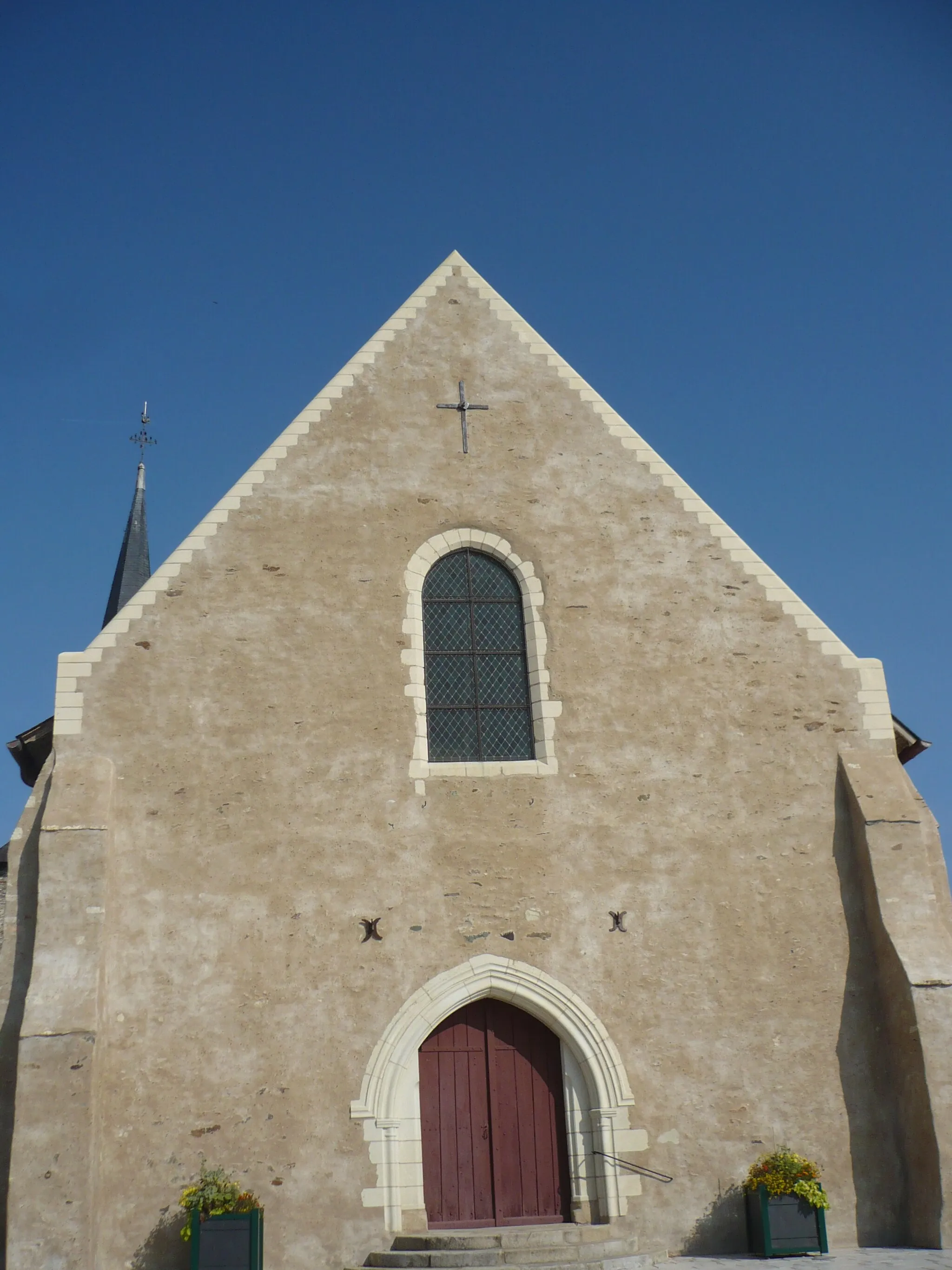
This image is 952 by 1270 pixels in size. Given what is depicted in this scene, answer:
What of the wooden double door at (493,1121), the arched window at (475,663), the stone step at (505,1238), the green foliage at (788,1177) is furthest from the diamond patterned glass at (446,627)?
the green foliage at (788,1177)

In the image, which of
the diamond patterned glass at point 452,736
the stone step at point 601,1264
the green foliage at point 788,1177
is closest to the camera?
the stone step at point 601,1264

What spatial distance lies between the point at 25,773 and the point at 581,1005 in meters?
5.45

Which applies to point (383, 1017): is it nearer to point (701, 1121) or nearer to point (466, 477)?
point (701, 1121)

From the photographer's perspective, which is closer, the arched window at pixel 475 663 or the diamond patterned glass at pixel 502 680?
the arched window at pixel 475 663

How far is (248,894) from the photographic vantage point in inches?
364

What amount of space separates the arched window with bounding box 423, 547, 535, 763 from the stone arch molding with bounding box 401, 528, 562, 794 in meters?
0.08

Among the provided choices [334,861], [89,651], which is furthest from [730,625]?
[89,651]

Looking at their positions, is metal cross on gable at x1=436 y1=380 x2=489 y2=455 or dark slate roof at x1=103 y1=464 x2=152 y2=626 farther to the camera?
dark slate roof at x1=103 y1=464 x2=152 y2=626

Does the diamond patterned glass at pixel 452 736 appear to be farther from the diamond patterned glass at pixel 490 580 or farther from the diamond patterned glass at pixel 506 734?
the diamond patterned glass at pixel 490 580

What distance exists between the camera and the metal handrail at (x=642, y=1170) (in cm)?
889

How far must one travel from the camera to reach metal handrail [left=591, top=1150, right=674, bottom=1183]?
8.89 meters

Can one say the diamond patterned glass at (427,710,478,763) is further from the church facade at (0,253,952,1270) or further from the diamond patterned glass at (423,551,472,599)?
the diamond patterned glass at (423,551,472,599)

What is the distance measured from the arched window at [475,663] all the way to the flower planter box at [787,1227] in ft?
12.5

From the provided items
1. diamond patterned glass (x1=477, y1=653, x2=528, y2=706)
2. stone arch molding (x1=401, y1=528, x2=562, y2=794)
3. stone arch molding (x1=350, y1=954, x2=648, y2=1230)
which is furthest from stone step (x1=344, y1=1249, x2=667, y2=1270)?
diamond patterned glass (x1=477, y1=653, x2=528, y2=706)
